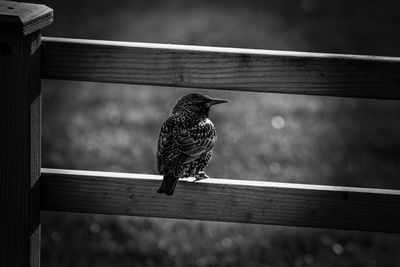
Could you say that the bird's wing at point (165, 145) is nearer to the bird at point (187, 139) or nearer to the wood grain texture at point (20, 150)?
the bird at point (187, 139)

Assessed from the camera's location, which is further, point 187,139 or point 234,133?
point 234,133

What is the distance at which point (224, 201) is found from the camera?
11.0 feet

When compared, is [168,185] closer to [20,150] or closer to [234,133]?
[20,150]

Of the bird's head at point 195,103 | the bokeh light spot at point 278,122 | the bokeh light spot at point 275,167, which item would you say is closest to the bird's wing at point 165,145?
the bird's head at point 195,103

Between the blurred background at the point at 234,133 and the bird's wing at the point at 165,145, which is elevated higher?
the bird's wing at the point at 165,145

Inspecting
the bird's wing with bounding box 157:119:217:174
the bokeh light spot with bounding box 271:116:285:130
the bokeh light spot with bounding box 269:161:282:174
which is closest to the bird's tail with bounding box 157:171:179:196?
the bird's wing with bounding box 157:119:217:174

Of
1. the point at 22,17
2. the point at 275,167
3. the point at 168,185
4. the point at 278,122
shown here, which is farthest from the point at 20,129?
the point at 278,122

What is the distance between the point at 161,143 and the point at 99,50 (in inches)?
36.3

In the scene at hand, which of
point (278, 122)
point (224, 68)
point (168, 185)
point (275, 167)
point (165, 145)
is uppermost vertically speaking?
point (224, 68)

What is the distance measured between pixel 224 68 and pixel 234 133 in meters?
5.03

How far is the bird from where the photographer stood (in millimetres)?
3896

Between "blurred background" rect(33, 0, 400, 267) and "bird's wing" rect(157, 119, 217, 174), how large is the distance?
150cm

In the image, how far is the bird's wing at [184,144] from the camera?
154 inches

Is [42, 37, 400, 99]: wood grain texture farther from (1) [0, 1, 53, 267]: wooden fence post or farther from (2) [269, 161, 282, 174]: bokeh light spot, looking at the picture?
(2) [269, 161, 282, 174]: bokeh light spot
